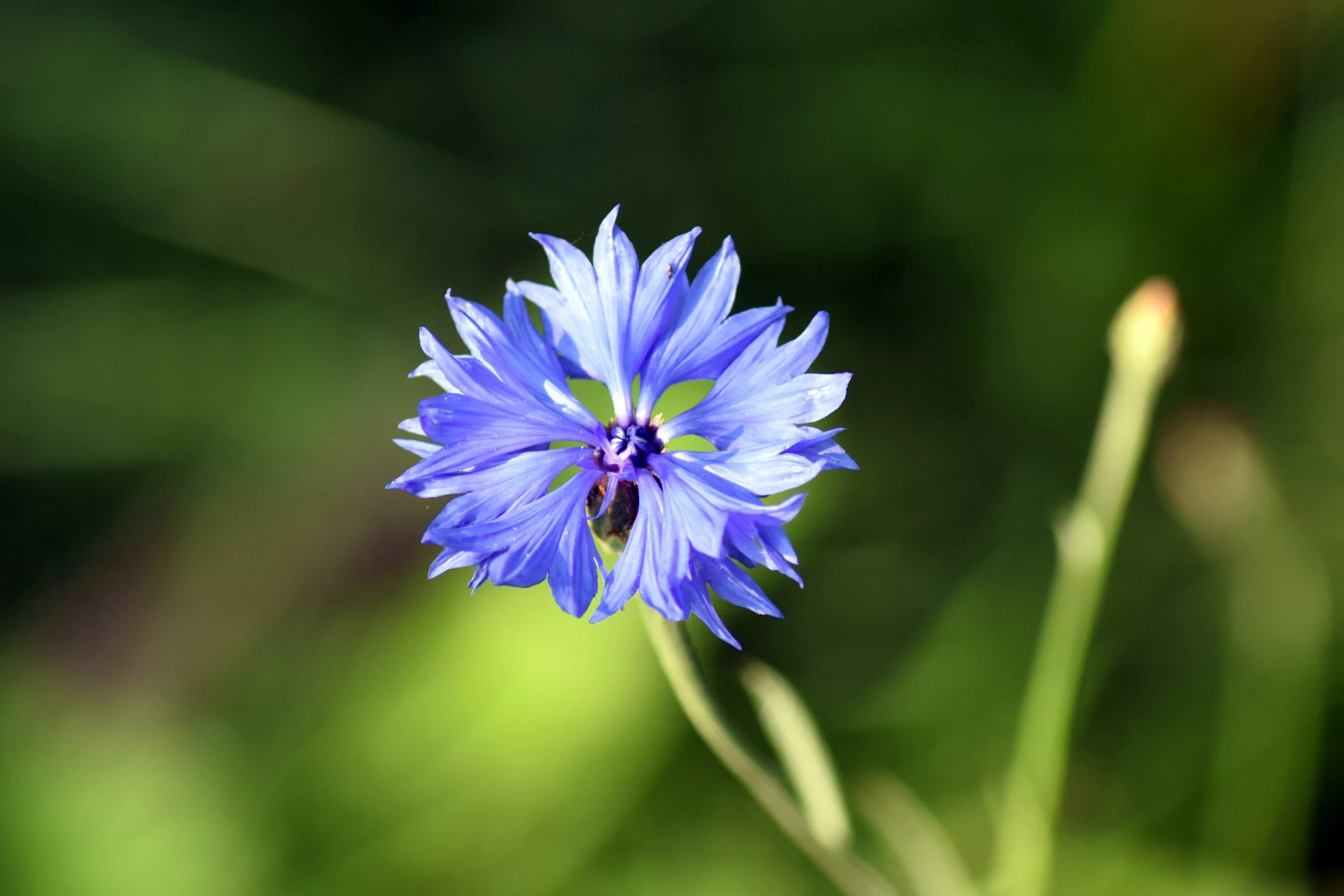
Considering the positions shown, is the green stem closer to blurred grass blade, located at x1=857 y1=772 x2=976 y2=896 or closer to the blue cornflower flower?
the blue cornflower flower

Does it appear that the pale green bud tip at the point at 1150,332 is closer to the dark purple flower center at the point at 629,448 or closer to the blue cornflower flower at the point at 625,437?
the blue cornflower flower at the point at 625,437

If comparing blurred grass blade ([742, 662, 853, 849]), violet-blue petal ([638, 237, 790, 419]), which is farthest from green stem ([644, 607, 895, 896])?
violet-blue petal ([638, 237, 790, 419])

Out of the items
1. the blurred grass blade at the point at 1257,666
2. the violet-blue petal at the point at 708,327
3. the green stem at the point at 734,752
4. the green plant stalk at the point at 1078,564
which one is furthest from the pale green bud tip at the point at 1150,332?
the green stem at the point at 734,752

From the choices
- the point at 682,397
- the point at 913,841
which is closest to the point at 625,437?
the point at 913,841

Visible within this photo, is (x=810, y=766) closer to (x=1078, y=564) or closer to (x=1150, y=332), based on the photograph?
(x=1078, y=564)

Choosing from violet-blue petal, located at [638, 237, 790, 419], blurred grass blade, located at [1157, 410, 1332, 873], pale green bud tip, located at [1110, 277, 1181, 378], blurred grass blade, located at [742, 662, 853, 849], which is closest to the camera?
violet-blue petal, located at [638, 237, 790, 419]
